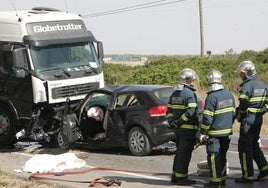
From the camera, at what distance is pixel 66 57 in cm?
1319

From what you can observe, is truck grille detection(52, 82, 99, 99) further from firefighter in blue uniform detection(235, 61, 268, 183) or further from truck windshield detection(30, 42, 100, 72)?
firefighter in blue uniform detection(235, 61, 268, 183)

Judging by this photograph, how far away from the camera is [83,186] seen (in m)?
8.22

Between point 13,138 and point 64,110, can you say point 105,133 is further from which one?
point 13,138

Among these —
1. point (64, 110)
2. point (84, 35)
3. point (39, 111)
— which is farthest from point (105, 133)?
point (84, 35)

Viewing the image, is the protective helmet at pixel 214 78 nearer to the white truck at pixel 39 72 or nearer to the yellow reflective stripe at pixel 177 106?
the yellow reflective stripe at pixel 177 106

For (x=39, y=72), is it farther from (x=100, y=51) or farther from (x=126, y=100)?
(x=126, y=100)

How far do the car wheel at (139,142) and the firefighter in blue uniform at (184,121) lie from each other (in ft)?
9.53

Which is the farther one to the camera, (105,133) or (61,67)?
(61,67)

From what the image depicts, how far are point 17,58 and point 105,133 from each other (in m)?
2.66

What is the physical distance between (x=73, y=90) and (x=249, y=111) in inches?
243

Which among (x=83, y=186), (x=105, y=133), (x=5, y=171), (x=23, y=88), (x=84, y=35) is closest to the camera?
(x=83, y=186)

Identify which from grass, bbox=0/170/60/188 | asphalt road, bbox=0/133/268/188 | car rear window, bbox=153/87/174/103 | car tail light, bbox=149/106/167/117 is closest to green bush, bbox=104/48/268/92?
asphalt road, bbox=0/133/268/188

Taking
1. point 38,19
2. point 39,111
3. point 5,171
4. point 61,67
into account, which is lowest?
point 5,171

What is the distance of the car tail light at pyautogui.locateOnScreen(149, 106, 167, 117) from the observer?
A: 10875 millimetres
